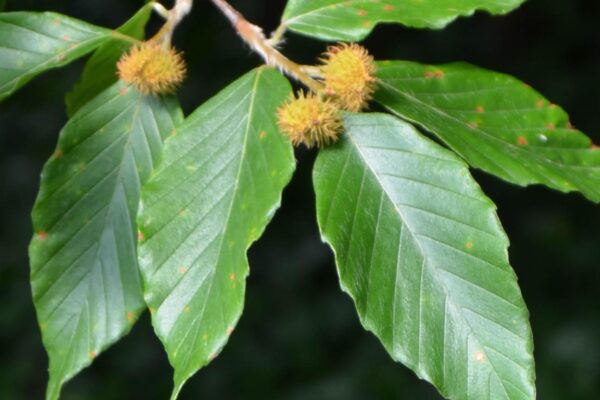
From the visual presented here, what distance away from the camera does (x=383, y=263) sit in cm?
117

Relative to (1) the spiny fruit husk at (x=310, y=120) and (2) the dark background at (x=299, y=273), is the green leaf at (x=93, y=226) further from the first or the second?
(2) the dark background at (x=299, y=273)

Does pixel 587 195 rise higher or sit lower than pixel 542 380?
higher

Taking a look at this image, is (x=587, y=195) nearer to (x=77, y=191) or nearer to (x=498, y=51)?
(x=77, y=191)

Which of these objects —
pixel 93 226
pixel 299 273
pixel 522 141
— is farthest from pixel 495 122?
pixel 299 273

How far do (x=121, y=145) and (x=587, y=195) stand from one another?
622 millimetres

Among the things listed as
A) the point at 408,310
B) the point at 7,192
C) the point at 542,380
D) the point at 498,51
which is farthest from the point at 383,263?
the point at 498,51

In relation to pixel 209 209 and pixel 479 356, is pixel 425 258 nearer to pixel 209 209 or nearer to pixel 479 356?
pixel 479 356

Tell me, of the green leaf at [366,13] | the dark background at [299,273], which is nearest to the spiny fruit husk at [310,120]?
the green leaf at [366,13]

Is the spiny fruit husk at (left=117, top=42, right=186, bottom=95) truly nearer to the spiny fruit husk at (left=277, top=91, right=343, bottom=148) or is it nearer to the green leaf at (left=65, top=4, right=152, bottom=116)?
the green leaf at (left=65, top=4, right=152, bottom=116)

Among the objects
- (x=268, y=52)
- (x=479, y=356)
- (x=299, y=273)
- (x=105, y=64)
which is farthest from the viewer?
(x=299, y=273)

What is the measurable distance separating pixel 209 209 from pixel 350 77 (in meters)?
0.23

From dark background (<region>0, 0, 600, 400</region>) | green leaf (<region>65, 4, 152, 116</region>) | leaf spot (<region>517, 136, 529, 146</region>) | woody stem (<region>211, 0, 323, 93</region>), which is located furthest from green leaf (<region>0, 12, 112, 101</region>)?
dark background (<region>0, 0, 600, 400</region>)

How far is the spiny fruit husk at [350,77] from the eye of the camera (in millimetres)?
1170

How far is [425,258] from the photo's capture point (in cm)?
117
